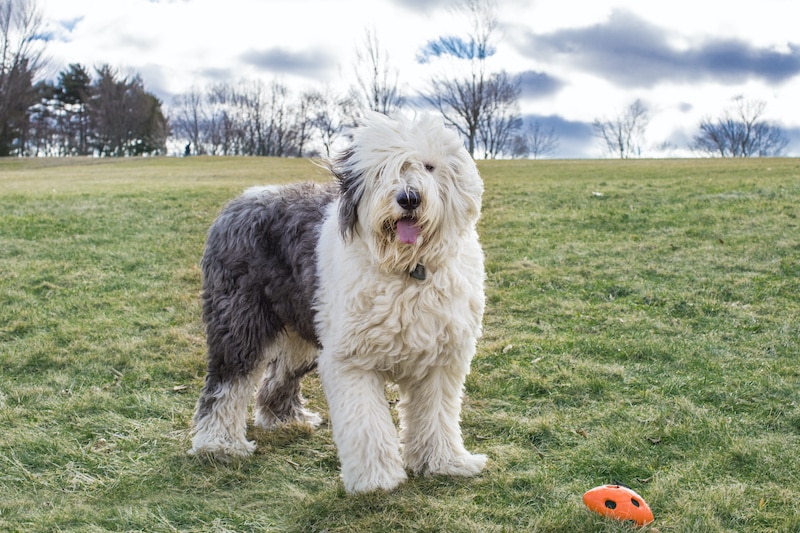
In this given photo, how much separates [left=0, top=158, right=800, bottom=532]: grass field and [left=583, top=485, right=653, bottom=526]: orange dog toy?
7 centimetres

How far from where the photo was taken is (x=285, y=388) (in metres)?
5.00

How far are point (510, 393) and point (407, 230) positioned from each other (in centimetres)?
248

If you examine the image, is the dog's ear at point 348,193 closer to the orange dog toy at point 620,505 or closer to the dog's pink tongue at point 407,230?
the dog's pink tongue at point 407,230

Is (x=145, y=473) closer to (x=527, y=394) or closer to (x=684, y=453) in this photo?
(x=527, y=394)

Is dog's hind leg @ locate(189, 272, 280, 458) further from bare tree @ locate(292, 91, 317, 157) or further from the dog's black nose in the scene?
bare tree @ locate(292, 91, 317, 157)

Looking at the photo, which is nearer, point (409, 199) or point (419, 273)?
point (409, 199)

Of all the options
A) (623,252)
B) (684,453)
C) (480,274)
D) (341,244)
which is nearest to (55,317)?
(341,244)

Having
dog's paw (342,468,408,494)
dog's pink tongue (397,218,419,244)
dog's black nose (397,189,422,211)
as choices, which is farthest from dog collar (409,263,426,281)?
dog's paw (342,468,408,494)

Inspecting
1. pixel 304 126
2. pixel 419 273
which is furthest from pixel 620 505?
pixel 304 126

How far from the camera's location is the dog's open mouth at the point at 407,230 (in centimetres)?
350

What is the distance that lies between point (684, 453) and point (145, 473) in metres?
3.29

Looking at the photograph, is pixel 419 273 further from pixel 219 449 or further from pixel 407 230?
pixel 219 449

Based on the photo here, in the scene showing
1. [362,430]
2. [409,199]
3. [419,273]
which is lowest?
[362,430]

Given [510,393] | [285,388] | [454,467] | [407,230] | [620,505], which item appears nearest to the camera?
[620,505]
